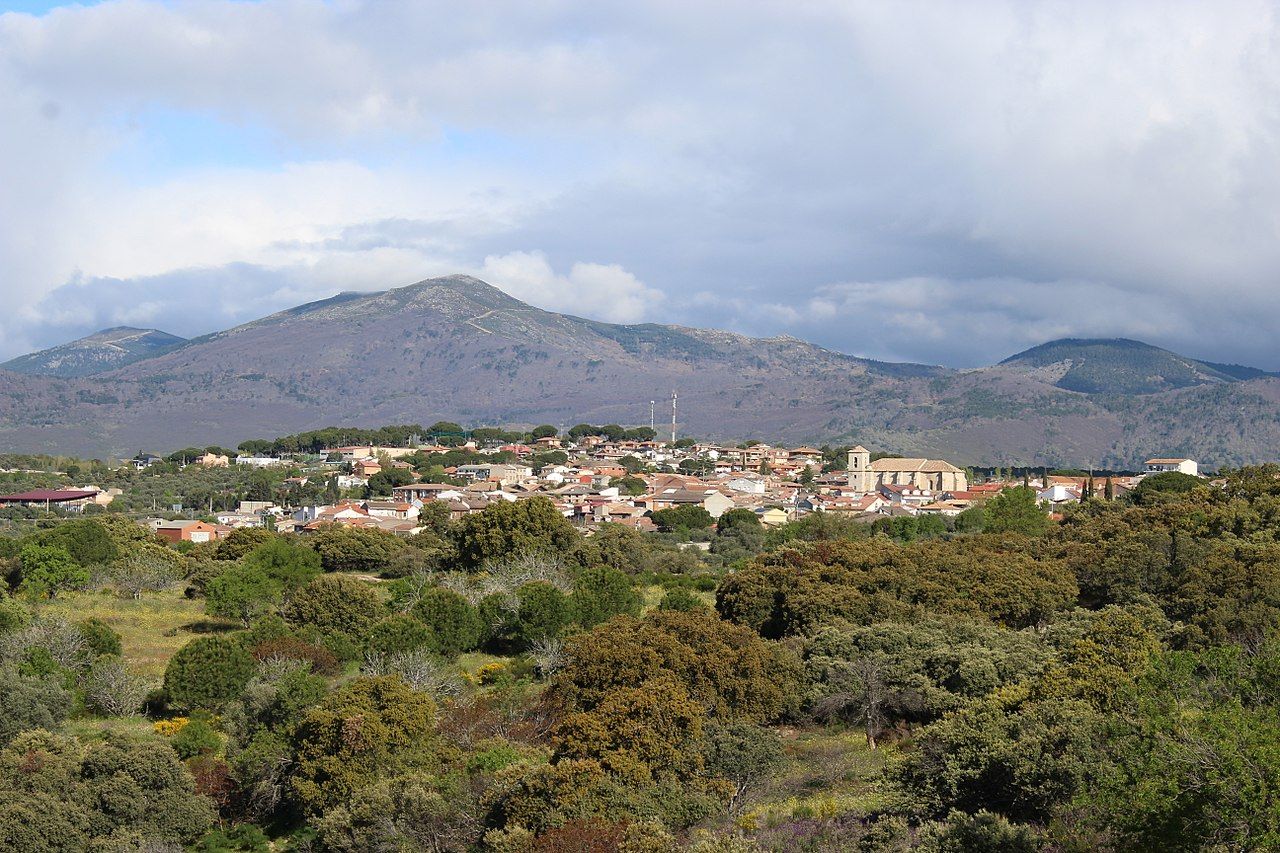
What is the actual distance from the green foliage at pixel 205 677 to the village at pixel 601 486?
23.4 m

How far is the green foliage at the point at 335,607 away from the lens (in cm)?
3466

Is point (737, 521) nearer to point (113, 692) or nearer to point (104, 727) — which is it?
point (113, 692)

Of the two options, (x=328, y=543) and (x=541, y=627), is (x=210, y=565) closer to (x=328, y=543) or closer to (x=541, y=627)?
(x=328, y=543)

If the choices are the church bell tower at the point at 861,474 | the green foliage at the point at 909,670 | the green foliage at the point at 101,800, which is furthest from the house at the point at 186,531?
the church bell tower at the point at 861,474

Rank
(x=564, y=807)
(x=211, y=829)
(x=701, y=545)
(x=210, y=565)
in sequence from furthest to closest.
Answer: (x=701, y=545), (x=210, y=565), (x=211, y=829), (x=564, y=807)

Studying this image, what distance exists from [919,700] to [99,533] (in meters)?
33.7

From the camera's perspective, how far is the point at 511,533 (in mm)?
45656

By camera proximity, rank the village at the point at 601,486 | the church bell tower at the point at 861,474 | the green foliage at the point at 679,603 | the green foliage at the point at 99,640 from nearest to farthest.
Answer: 1. the green foliage at the point at 99,640
2. the green foliage at the point at 679,603
3. the village at the point at 601,486
4. the church bell tower at the point at 861,474

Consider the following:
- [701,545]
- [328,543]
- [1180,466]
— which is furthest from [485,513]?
[1180,466]

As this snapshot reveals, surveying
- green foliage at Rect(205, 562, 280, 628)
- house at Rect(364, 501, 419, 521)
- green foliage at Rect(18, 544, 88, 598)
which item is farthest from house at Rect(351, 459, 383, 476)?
green foliage at Rect(205, 562, 280, 628)

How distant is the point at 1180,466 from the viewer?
107500mm

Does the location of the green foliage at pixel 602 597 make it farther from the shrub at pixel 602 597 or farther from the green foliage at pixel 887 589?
the green foliage at pixel 887 589

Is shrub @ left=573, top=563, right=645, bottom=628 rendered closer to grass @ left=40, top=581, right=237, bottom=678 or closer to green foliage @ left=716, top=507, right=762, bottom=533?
grass @ left=40, top=581, right=237, bottom=678

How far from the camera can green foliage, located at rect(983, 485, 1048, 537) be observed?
52500 mm
